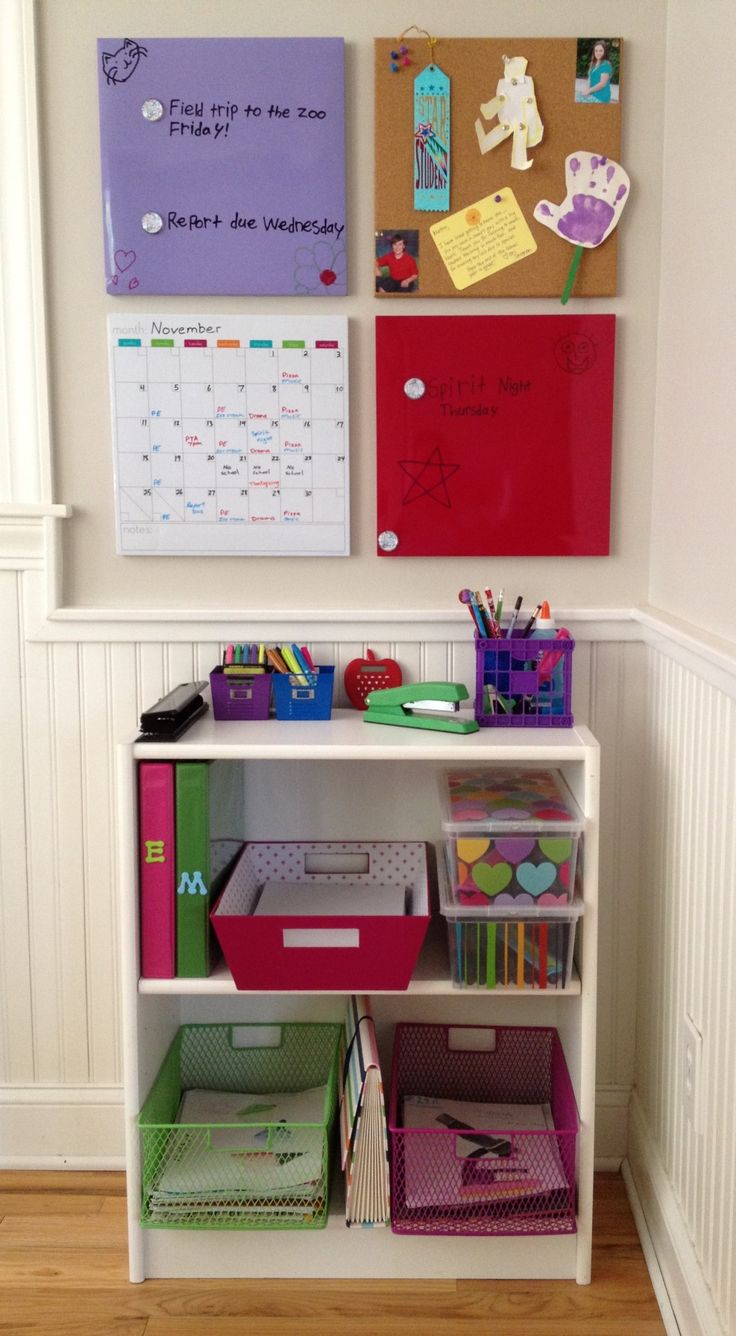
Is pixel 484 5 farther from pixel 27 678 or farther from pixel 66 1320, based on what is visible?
pixel 66 1320

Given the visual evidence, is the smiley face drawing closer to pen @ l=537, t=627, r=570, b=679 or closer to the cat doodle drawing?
pen @ l=537, t=627, r=570, b=679

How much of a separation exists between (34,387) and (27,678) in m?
0.49

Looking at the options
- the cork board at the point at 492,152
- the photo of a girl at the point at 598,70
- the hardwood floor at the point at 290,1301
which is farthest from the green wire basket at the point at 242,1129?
the photo of a girl at the point at 598,70

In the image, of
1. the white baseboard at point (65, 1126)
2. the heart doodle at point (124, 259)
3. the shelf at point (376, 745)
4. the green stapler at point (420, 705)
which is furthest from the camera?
the white baseboard at point (65, 1126)

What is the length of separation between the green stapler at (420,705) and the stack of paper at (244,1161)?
→ 1.99 feet

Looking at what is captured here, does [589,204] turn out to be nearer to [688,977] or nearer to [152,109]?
[152,109]

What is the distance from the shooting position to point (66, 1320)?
1.66 m

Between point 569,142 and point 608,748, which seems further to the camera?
point 608,748

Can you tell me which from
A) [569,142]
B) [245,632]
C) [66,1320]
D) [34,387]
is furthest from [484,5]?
[66,1320]

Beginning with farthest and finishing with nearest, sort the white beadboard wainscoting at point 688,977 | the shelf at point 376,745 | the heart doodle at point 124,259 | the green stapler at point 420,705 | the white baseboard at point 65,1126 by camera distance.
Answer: the white baseboard at point 65,1126
the heart doodle at point 124,259
the green stapler at point 420,705
the shelf at point 376,745
the white beadboard wainscoting at point 688,977

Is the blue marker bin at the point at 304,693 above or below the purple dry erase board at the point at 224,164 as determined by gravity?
below

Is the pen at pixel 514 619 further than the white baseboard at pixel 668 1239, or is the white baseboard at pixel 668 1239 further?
the pen at pixel 514 619

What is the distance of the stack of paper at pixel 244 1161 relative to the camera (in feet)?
5.55

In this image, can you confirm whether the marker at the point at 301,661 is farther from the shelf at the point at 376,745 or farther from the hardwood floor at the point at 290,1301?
the hardwood floor at the point at 290,1301
